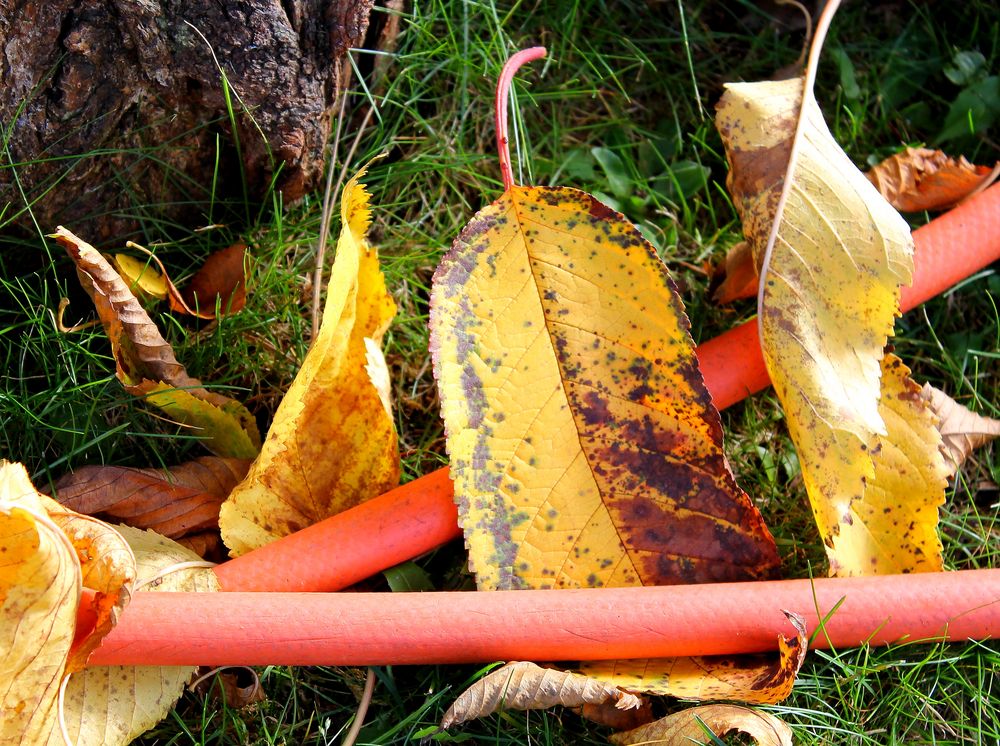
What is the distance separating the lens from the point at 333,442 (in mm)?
1685

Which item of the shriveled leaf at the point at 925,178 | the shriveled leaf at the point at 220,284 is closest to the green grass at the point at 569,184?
the shriveled leaf at the point at 220,284

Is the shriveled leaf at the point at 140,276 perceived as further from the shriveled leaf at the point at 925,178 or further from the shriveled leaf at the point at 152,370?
the shriveled leaf at the point at 925,178

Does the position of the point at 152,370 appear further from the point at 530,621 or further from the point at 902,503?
the point at 902,503

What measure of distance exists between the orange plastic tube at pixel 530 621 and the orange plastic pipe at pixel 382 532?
0.33 feet

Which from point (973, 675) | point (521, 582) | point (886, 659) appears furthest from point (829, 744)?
point (521, 582)

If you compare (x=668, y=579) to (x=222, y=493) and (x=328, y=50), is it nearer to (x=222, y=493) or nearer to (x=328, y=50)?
(x=222, y=493)

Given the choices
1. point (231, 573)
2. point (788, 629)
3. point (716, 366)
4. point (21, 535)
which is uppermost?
point (21, 535)

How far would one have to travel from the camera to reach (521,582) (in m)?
1.57

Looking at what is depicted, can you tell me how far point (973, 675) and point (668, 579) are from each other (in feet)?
2.02

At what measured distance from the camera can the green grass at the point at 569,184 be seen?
1679 millimetres

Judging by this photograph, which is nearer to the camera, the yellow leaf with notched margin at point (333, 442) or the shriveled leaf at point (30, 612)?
the shriveled leaf at point (30, 612)

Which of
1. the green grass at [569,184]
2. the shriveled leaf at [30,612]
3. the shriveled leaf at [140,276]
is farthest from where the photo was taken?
the shriveled leaf at [140,276]

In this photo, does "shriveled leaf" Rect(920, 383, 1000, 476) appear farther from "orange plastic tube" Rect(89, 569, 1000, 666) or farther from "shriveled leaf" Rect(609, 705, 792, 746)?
"shriveled leaf" Rect(609, 705, 792, 746)

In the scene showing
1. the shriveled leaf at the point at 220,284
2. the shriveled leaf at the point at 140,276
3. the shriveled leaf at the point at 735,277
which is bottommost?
the shriveled leaf at the point at 735,277
